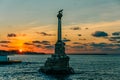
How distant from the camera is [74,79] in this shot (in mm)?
105812

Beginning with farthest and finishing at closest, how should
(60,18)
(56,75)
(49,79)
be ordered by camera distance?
1. (60,18)
2. (56,75)
3. (49,79)

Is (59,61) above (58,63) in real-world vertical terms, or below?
above

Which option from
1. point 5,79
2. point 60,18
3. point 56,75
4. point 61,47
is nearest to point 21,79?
point 5,79

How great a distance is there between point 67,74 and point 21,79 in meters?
16.8

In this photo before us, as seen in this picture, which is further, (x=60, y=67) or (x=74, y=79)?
(x=60, y=67)

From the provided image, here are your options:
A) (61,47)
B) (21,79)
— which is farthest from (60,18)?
(21,79)

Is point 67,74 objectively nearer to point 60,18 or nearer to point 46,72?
point 46,72

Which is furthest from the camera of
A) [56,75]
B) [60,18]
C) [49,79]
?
[60,18]

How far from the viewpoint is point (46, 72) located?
122m

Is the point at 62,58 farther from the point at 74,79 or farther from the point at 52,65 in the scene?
the point at 74,79

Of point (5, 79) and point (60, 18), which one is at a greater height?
point (60, 18)

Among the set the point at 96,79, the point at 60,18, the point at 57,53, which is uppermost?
the point at 60,18

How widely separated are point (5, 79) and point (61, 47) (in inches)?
909

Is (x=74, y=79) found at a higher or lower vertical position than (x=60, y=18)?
lower
